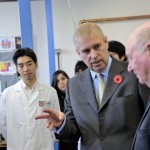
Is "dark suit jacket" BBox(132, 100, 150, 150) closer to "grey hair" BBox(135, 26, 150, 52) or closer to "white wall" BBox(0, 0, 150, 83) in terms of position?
"grey hair" BBox(135, 26, 150, 52)

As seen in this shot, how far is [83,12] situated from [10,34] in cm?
116

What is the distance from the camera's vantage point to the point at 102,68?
1.35 meters

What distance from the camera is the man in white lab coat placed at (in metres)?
2.13

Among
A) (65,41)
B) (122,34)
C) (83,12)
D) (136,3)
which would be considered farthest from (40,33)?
(136,3)

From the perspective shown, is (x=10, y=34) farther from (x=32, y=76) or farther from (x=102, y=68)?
(x=102, y=68)

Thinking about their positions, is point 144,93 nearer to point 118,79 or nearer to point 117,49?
point 118,79

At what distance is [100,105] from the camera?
130 centimetres

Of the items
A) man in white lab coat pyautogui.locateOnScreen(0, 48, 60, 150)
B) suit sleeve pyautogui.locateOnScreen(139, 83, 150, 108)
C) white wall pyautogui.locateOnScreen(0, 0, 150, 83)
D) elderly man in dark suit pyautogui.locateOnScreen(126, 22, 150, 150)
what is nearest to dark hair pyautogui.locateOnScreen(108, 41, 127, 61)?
man in white lab coat pyautogui.locateOnScreen(0, 48, 60, 150)

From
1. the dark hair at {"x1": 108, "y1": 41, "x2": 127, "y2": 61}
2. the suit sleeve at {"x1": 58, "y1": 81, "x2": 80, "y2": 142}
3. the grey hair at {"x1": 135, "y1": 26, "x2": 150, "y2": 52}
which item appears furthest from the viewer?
the dark hair at {"x1": 108, "y1": 41, "x2": 127, "y2": 61}

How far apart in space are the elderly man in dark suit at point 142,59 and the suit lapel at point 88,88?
39 cm

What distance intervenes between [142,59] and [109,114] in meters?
0.45

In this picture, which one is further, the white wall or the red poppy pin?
the white wall

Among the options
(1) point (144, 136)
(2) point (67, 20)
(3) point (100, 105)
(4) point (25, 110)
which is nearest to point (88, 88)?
(3) point (100, 105)

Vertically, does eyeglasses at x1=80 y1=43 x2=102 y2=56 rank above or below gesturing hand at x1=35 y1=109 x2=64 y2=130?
above
